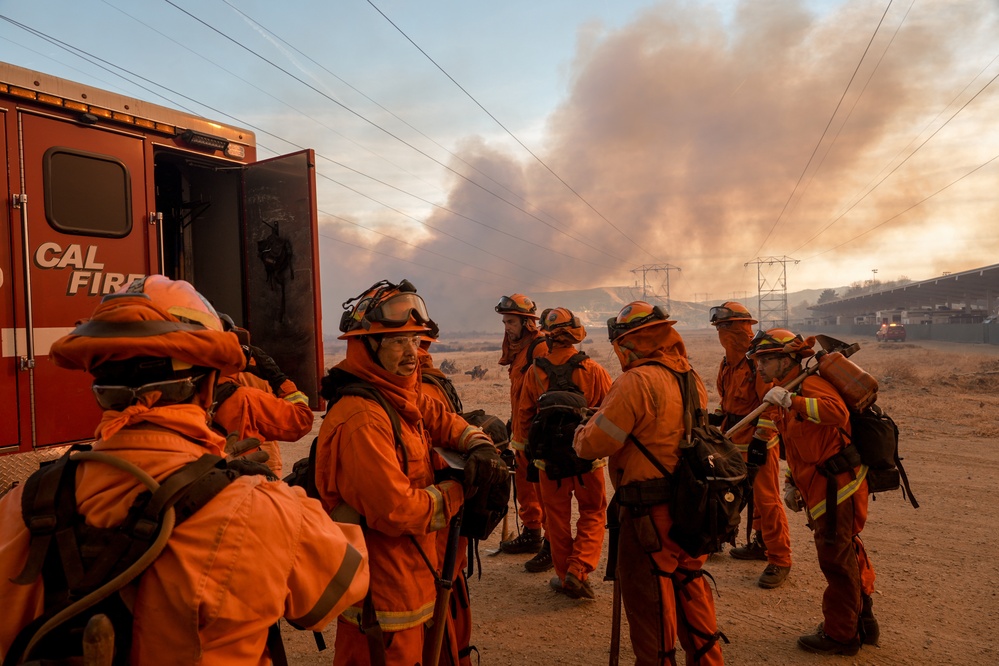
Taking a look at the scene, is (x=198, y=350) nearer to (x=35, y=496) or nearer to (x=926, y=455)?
(x=35, y=496)

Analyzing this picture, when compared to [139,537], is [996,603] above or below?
below

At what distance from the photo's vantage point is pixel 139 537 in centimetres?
142

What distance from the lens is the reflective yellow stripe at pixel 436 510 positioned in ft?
9.43

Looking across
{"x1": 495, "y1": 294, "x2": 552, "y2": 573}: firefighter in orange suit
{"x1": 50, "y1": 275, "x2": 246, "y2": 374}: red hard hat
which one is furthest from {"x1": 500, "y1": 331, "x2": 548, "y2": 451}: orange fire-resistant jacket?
{"x1": 50, "y1": 275, "x2": 246, "y2": 374}: red hard hat

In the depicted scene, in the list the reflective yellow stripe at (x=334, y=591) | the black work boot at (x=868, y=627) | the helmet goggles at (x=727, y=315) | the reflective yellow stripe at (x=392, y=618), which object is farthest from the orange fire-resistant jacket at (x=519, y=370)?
the reflective yellow stripe at (x=334, y=591)

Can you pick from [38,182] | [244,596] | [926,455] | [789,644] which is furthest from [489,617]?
[926,455]

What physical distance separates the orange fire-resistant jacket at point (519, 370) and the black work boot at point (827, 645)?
3.05 meters

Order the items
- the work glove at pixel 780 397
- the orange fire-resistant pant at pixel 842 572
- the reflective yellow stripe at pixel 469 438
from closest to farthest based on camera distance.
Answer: the reflective yellow stripe at pixel 469 438 < the orange fire-resistant pant at pixel 842 572 < the work glove at pixel 780 397

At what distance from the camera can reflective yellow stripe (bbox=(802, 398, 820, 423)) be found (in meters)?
4.48

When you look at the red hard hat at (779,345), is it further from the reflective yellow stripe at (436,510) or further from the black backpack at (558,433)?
the reflective yellow stripe at (436,510)

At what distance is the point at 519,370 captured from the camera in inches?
271

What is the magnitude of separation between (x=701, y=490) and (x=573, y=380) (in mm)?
2633

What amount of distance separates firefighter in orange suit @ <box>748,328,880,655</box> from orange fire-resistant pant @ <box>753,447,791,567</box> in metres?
1.05

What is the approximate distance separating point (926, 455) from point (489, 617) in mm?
8860
